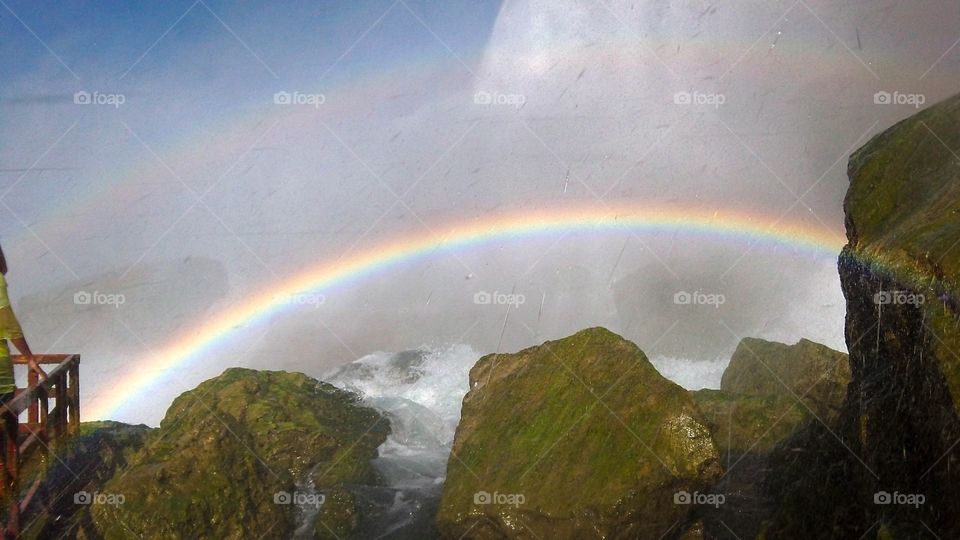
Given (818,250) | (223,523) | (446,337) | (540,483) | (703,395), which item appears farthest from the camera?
(446,337)

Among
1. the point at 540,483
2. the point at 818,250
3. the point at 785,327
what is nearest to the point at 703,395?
the point at 540,483

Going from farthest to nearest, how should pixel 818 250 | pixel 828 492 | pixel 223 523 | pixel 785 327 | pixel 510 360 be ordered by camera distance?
1. pixel 818 250
2. pixel 785 327
3. pixel 510 360
4. pixel 223 523
5. pixel 828 492

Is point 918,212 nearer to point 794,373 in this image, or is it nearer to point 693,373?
point 794,373

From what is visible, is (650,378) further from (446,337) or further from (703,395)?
(446,337)

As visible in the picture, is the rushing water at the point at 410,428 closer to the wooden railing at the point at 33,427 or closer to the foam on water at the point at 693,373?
the wooden railing at the point at 33,427

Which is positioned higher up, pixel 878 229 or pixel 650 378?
pixel 878 229

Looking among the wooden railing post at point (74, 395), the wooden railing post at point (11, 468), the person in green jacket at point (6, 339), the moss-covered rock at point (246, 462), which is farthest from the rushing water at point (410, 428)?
the person in green jacket at point (6, 339)

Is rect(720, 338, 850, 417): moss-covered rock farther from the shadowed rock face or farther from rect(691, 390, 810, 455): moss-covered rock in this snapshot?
the shadowed rock face
